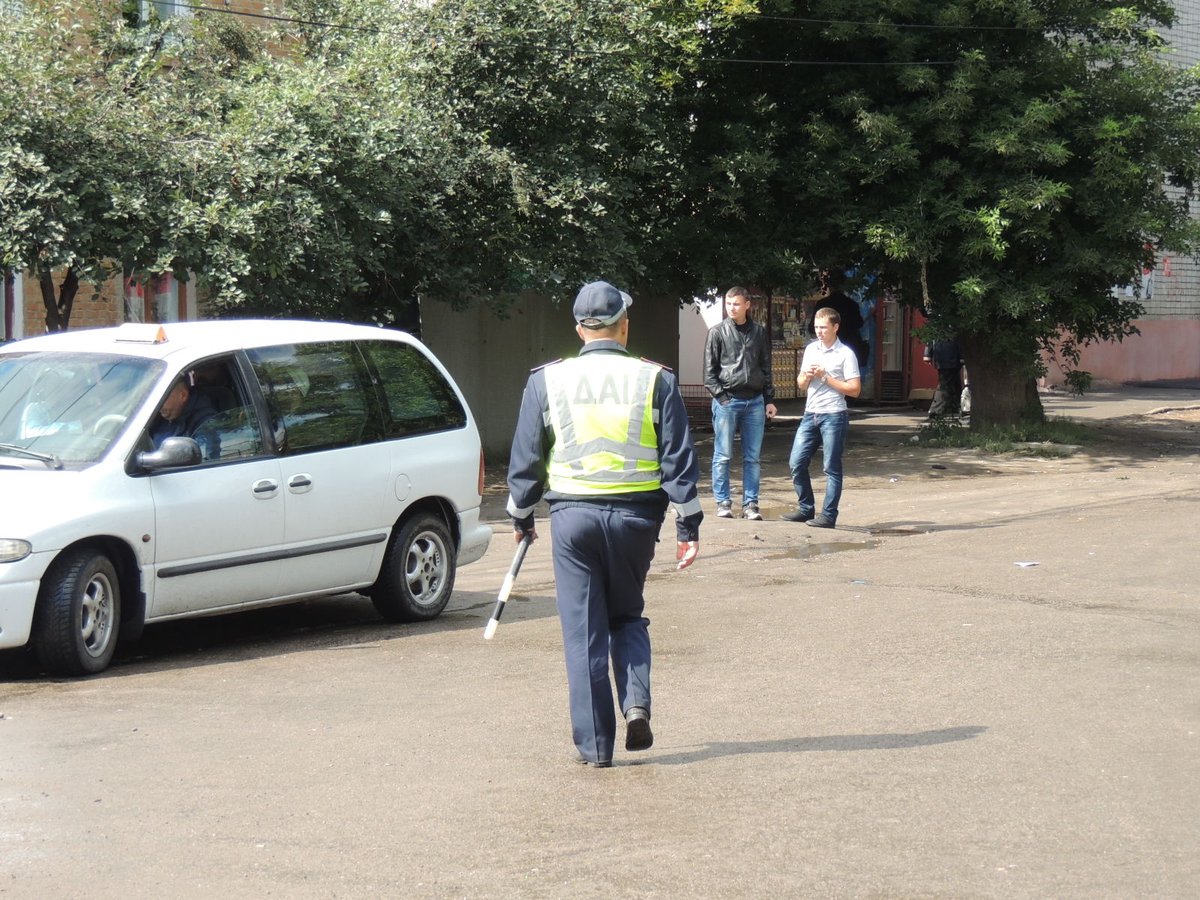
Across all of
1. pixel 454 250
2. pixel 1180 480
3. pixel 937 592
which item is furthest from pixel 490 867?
pixel 1180 480

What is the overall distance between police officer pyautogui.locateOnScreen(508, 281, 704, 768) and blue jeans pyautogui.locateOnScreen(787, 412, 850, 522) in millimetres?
7400

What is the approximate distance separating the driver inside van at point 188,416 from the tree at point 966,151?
10.9 m

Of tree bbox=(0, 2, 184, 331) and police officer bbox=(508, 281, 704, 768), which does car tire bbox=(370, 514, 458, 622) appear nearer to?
police officer bbox=(508, 281, 704, 768)

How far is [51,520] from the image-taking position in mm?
7512

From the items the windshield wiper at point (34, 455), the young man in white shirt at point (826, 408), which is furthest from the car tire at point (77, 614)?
the young man in white shirt at point (826, 408)

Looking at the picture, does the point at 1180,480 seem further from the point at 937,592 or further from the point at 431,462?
the point at 431,462

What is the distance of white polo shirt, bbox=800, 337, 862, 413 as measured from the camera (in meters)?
13.3

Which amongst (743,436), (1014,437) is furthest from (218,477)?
(1014,437)

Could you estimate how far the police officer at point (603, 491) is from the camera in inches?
235

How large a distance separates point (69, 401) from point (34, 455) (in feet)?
1.45

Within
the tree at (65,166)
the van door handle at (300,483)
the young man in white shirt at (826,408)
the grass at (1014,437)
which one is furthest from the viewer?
the grass at (1014,437)

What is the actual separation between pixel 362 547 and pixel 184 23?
35.2 feet

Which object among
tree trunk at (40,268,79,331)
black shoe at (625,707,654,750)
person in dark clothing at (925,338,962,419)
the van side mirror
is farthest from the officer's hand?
person in dark clothing at (925,338,962,419)

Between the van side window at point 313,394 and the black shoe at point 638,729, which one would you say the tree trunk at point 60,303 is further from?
the black shoe at point 638,729
